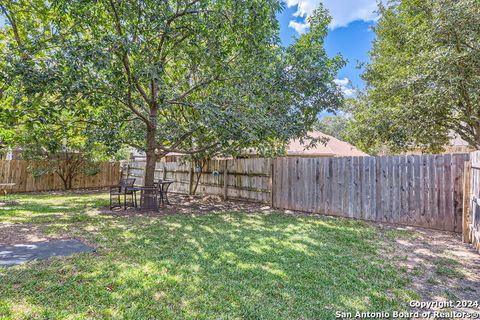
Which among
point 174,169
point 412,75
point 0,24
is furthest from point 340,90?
point 0,24

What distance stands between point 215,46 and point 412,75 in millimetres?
6231

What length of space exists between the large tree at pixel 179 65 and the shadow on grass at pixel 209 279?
2.94 meters

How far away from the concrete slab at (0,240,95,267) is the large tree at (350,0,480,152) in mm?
9441

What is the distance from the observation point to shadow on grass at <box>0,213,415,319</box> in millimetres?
2521

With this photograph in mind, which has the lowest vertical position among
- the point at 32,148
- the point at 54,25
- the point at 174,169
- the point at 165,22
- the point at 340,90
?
the point at 174,169

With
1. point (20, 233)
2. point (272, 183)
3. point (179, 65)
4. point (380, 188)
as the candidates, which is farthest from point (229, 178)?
point (20, 233)

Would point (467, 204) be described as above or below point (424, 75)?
below

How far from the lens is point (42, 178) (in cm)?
1267

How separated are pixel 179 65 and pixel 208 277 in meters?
7.11

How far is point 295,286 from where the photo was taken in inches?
120

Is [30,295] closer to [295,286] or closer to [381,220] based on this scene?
[295,286]

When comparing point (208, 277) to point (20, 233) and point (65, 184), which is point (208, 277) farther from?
point (65, 184)

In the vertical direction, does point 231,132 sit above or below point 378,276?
above

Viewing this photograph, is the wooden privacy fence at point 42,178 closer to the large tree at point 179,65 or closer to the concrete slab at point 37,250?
the large tree at point 179,65
